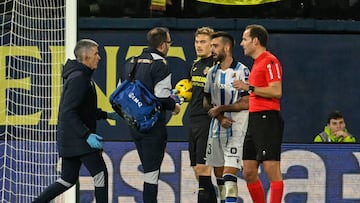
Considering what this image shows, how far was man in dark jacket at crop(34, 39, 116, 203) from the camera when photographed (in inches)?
347

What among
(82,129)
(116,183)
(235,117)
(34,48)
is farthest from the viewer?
(34,48)

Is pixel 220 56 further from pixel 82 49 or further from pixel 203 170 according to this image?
pixel 82 49

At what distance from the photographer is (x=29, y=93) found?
12.1m

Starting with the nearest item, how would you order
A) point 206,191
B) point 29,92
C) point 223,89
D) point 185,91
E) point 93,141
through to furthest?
1. point 93,141
2. point 223,89
3. point 206,191
4. point 185,91
5. point 29,92

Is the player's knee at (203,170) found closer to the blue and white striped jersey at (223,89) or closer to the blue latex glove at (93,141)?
the blue and white striped jersey at (223,89)

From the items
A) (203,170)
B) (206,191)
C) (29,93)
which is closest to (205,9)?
(29,93)

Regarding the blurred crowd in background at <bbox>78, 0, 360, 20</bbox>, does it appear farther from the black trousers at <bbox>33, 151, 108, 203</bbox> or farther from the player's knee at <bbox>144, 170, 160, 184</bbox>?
the player's knee at <bbox>144, 170, 160, 184</bbox>

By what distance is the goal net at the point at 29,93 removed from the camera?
36.0 ft

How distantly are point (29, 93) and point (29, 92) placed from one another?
0.03 metres

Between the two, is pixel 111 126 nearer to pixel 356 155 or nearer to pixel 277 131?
pixel 356 155

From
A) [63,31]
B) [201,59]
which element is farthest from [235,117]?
[63,31]

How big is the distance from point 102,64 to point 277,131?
5055 millimetres

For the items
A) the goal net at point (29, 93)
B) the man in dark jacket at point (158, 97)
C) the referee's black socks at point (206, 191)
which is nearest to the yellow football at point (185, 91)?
the referee's black socks at point (206, 191)

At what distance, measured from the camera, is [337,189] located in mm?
11188
